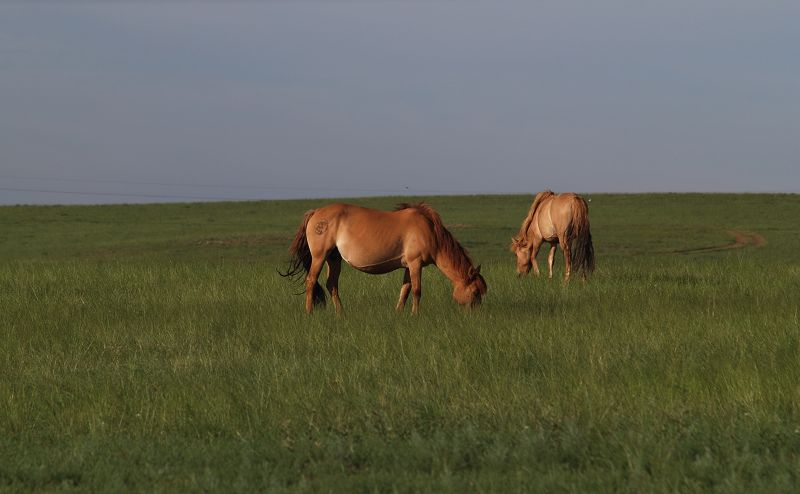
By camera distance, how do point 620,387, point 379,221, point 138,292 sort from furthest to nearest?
point 138,292 → point 379,221 → point 620,387

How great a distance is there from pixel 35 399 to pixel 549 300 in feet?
27.2

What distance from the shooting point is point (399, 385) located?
28.6ft

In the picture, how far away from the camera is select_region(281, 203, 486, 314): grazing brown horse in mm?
13000

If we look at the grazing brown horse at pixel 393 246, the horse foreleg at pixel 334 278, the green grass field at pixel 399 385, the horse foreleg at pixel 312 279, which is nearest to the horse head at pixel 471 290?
the grazing brown horse at pixel 393 246

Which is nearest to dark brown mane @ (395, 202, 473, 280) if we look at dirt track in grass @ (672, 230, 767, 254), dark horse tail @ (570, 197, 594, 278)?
dark horse tail @ (570, 197, 594, 278)

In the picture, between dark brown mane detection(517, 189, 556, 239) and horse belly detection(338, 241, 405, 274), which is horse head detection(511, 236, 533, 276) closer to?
dark brown mane detection(517, 189, 556, 239)

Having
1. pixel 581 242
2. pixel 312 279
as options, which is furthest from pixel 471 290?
pixel 581 242

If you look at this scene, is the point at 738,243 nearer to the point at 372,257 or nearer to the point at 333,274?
the point at 333,274

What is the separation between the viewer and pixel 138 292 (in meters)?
16.3

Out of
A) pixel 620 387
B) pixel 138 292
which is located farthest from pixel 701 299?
pixel 138 292

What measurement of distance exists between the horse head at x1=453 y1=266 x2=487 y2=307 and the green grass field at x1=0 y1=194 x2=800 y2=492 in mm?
241

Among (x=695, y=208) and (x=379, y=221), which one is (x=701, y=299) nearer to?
(x=379, y=221)

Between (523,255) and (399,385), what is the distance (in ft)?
38.0

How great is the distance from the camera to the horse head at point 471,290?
12.9 metres
